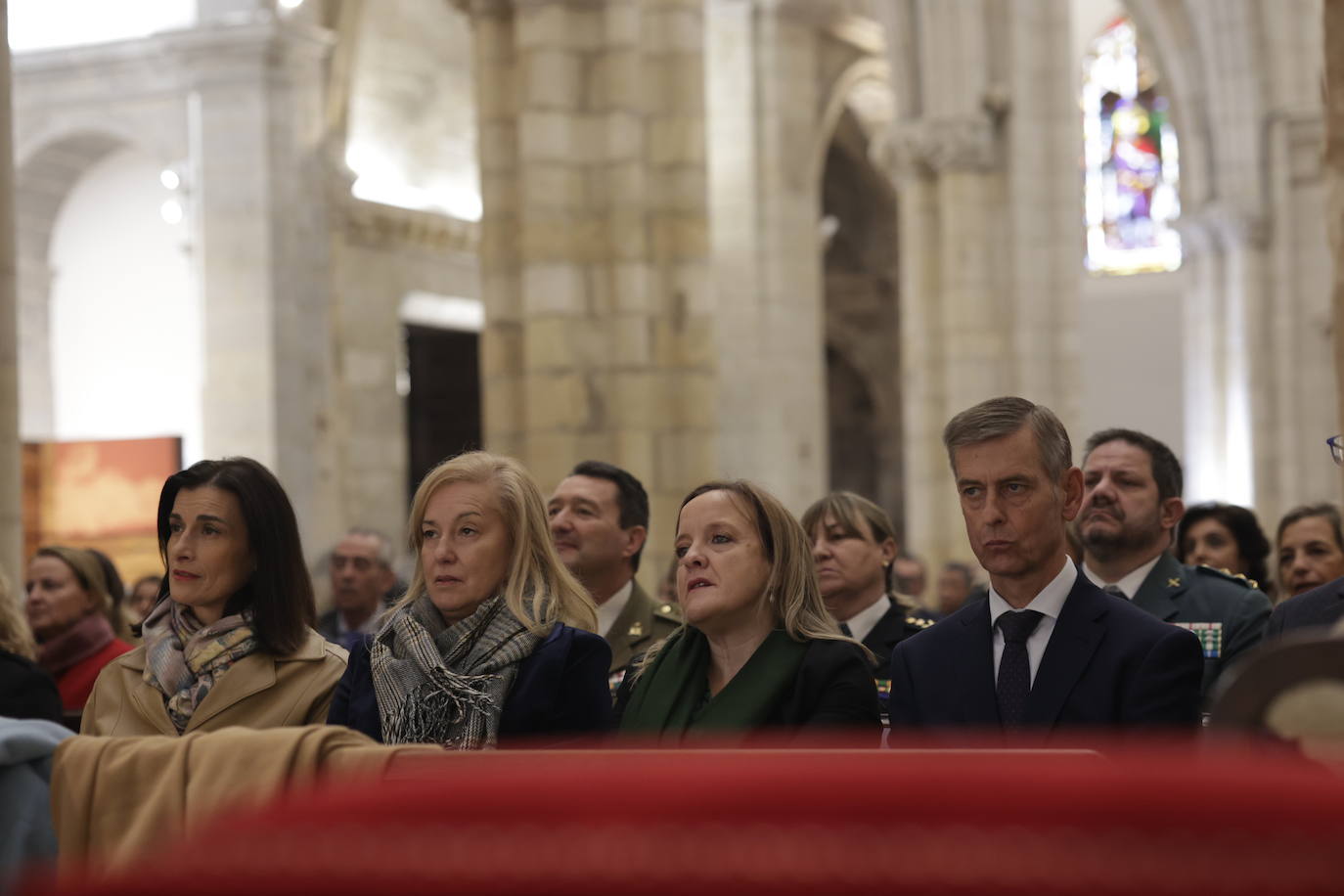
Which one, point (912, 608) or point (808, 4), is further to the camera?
point (808, 4)

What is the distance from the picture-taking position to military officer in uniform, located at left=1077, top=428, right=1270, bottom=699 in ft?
17.5

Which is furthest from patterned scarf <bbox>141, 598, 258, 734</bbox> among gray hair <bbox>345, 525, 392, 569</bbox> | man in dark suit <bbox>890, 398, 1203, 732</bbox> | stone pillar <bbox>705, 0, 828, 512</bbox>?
stone pillar <bbox>705, 0, 828, 512</bbox>

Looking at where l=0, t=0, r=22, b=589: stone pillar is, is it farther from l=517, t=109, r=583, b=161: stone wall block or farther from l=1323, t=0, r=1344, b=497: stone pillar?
l=1323, t=0, r=1344, b=497: stone pillar

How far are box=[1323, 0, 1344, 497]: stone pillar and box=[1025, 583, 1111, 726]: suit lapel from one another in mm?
718

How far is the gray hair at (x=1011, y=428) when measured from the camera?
3775mm

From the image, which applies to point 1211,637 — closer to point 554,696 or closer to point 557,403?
point 554,696

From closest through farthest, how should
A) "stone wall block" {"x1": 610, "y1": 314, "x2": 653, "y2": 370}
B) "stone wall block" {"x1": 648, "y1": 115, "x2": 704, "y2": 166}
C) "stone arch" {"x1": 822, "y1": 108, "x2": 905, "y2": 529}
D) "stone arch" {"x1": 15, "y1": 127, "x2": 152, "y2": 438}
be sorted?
"stone wall block" {"x1": 610, "y1": 314, "x2": 653, "y2": 370} → "stone wall block" {"x1": 648, "y1": 115, "x2": 704, "y2": 166} → "stone arch" {"x1": 15, "y1": 127, "x2": 152, "y2": 438} → "stone arch" {"x1": 822, "y1": 108, "x2": 905, "y2": 529}

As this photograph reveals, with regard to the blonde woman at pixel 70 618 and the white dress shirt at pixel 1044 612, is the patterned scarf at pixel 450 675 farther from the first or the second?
the blonde woman at pixel 70 618

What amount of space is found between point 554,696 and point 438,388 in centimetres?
2174

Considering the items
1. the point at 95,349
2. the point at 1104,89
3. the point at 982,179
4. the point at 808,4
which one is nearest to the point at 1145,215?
the point at 1104,89

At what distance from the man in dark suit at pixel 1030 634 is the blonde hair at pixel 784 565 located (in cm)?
23

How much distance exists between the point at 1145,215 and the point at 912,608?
1174 inches

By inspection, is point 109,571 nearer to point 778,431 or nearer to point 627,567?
point 627,567

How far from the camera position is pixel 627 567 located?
5879 mm
